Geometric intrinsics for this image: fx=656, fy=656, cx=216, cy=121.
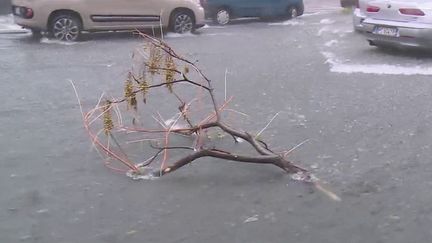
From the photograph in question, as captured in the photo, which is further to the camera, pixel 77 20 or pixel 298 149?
pixel 77 20

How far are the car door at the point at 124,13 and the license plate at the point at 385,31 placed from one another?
5.77m

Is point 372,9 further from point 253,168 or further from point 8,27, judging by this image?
point 8,27

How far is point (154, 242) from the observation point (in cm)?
443

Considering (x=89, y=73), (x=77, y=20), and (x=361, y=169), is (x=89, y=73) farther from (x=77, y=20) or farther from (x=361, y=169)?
(x=361, y=169)

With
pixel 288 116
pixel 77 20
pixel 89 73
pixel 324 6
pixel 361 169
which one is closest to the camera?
pixel 361 169

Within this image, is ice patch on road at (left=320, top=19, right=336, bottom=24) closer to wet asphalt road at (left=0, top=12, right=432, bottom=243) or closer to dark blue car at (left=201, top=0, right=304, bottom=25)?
dark blue car at (left=201, top=0, right=304, bottom=25)

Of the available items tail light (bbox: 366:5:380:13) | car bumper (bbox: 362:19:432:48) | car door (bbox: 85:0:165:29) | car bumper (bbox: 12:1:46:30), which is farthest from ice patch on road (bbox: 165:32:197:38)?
car bumper (bbox: 362:19:432:48)

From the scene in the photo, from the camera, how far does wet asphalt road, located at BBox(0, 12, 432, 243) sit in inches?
183

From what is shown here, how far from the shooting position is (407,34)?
37.1 ft

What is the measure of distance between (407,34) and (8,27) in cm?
1027

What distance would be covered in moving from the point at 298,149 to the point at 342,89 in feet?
10.1

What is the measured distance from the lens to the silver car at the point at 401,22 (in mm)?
11188

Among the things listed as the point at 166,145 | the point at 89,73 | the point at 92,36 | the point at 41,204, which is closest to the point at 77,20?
the point at 92,36

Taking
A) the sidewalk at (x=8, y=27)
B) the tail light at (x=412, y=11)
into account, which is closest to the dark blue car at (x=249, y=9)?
the sidewalk at (x=8, y=27)
